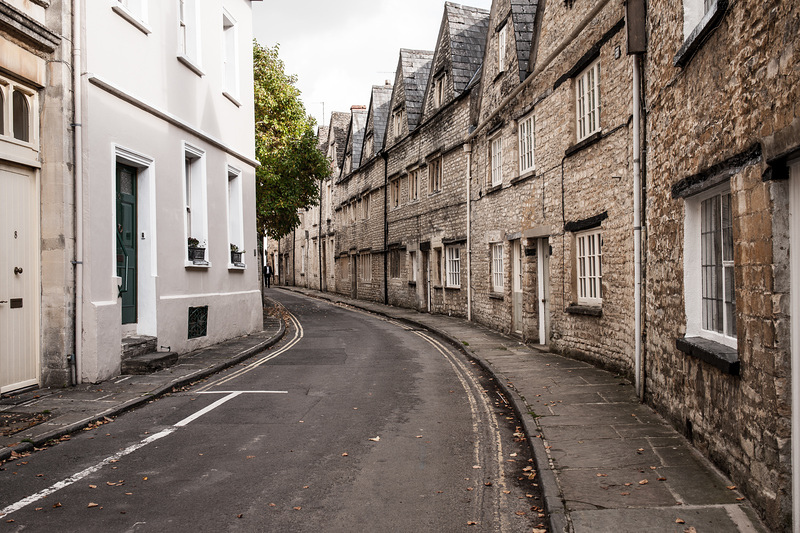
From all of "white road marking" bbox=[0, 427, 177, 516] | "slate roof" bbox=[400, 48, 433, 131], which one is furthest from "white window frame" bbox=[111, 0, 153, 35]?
"slate roof" bbox=[400, 48, 433, 131]

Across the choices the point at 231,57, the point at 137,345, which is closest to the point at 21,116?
the point at 137,345

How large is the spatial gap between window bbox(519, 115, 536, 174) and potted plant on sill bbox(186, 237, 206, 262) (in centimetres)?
728

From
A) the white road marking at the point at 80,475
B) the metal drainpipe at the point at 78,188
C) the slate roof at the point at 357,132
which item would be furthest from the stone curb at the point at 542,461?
the slate roof at the point at 357,132

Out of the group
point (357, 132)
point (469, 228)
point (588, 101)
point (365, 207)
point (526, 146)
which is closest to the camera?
point (588, 101)

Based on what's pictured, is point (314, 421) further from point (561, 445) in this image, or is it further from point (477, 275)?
point (477, 275)

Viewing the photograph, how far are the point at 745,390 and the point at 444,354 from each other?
345 inches

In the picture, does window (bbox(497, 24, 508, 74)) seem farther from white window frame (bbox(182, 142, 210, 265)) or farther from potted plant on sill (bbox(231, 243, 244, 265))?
potted plant on sill (bbox(231, 243, 244, 265))

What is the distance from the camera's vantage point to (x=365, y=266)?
32.8 metres

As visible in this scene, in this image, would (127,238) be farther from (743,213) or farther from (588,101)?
(743,213)

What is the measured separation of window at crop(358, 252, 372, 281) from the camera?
105ft

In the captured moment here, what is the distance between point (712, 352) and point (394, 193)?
76.6ft

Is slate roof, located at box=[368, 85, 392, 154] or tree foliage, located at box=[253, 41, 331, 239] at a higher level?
slate roof, located at box=[368, 85, 392, 154]

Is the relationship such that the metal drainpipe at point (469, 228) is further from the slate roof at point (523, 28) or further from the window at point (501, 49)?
the slate roof at point (523, 28)

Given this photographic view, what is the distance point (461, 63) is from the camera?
21.6m
